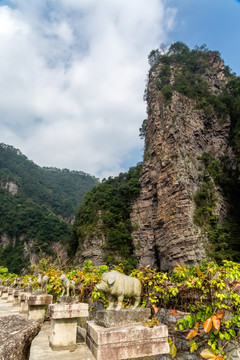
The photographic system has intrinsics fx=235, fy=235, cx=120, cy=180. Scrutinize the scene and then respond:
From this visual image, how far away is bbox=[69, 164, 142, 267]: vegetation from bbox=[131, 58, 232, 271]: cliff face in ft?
4.18

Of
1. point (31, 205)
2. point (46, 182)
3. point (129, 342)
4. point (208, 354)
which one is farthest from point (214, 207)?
point (46, 182)

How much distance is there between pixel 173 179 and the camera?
78.9ft

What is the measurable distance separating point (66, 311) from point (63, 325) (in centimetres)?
20

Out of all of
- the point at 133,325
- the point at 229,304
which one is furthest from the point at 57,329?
the point at 229,304

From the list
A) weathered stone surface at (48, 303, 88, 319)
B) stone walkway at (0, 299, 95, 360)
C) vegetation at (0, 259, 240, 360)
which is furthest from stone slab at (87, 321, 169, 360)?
weathered stone surface at (48, 303, 88, 319)

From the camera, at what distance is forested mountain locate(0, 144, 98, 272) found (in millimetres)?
45656

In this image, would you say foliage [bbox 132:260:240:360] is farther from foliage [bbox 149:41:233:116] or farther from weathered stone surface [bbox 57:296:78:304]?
foliage [bbox 149:41:233:116]

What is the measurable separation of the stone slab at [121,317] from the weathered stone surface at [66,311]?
2.33ft

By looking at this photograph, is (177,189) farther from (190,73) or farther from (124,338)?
(124,338)

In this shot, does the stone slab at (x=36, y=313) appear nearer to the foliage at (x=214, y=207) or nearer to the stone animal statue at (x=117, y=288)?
the stone animal statue at (x=117, y=288)

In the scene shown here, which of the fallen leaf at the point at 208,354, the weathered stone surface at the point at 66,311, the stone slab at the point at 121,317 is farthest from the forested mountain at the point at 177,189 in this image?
the stone slab at the point at 121,317

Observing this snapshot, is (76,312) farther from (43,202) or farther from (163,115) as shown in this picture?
(43,202)

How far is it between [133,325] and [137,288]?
1.54 feet

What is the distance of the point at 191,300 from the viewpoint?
4570 millimetres
